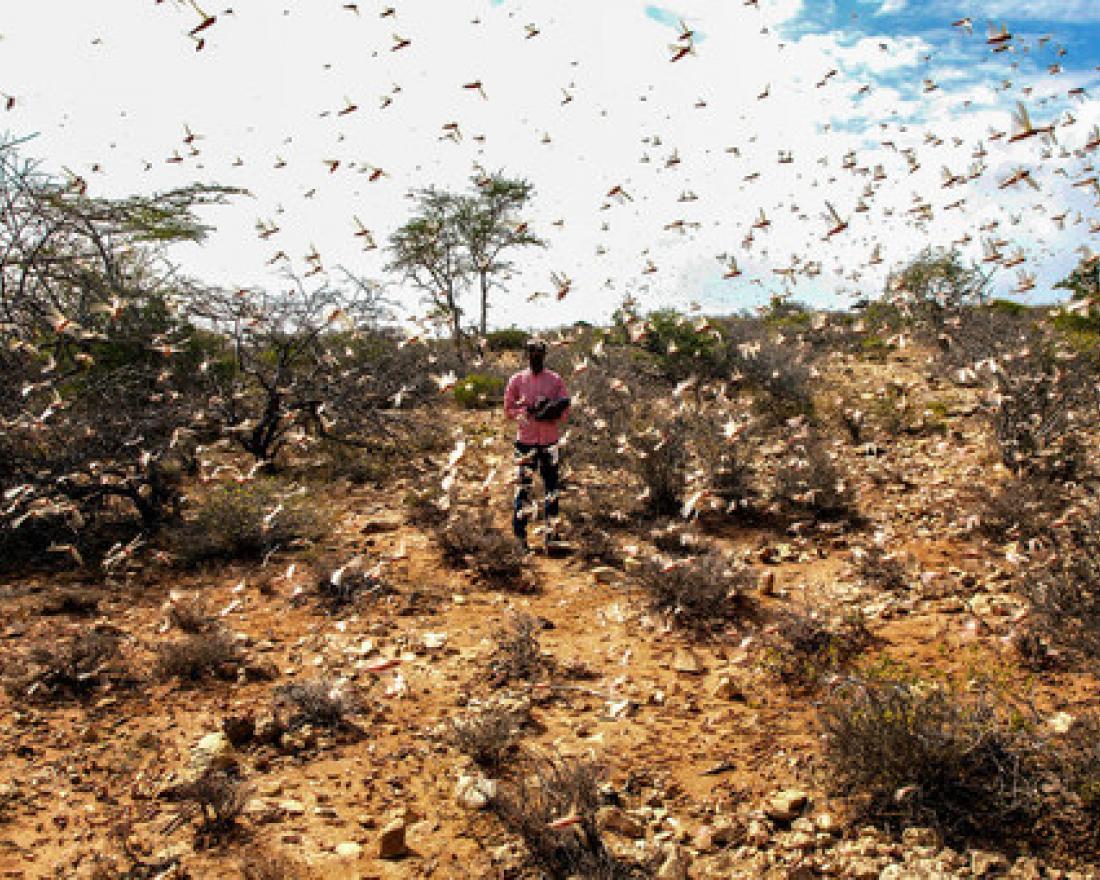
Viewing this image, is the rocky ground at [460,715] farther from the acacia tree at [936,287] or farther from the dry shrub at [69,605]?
the acacia tree at [936,287]

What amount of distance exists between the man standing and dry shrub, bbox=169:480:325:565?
7.17 ft

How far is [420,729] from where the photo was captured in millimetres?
3682

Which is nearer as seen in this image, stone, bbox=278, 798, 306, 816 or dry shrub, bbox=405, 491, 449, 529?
stone, bbox=278, 798, 306, 816

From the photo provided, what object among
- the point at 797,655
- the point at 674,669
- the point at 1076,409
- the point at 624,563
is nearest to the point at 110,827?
the point at 674,669

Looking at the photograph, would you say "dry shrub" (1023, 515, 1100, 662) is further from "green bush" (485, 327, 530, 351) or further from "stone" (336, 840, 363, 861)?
"green bush" (485, 327, 530, 351)

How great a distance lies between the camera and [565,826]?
260 centimetres

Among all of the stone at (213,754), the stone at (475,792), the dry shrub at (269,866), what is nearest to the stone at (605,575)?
the stone at (475,792)

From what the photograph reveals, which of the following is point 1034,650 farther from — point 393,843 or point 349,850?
point 349,850

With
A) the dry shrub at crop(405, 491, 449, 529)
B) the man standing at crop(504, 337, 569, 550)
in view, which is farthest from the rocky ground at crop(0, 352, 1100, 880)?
the man standing at crop(504, 337, 569, 550)

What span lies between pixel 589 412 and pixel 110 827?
663 centimetres

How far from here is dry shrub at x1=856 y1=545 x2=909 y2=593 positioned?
5.17 metres

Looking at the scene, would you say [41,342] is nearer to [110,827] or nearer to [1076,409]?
[110,827]

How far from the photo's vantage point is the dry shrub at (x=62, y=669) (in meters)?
4.10

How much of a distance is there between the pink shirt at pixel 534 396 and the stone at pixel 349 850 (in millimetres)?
4043
